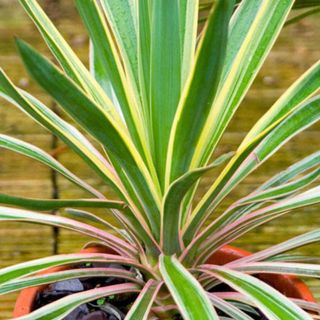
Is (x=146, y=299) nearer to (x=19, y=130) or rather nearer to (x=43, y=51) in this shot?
(x=19, y=130)

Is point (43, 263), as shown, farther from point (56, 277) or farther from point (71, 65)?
point (71, 65)

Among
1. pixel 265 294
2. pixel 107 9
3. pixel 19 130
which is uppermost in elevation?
pixel 19 130

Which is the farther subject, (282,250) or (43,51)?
(43,51)

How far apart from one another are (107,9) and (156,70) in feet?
0.49

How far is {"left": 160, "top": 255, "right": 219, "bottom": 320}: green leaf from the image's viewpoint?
0.70m

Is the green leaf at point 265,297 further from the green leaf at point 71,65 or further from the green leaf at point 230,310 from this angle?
the green leaf at point 71,65

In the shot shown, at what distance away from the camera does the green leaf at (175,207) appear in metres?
0.69

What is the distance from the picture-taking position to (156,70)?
2.52 ft

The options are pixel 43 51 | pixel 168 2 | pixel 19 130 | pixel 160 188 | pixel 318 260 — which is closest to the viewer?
pixel 168 2

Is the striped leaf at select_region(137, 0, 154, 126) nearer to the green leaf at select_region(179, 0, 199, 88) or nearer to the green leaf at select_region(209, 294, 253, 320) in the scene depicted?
the green leaf at select_region(179, 0, 199, 88)

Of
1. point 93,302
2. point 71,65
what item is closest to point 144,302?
point 93,302

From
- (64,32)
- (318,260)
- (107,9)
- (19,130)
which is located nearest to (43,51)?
(64,32)

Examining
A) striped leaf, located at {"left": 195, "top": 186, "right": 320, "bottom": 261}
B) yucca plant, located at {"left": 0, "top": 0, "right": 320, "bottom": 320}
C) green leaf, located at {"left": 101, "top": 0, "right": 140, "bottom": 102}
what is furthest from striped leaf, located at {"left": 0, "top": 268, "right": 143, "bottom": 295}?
green leaf, located at {"left": 101, "top": 0, "right": 140, "bottom": 102}

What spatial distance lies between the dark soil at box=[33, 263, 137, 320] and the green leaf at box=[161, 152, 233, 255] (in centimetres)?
16
